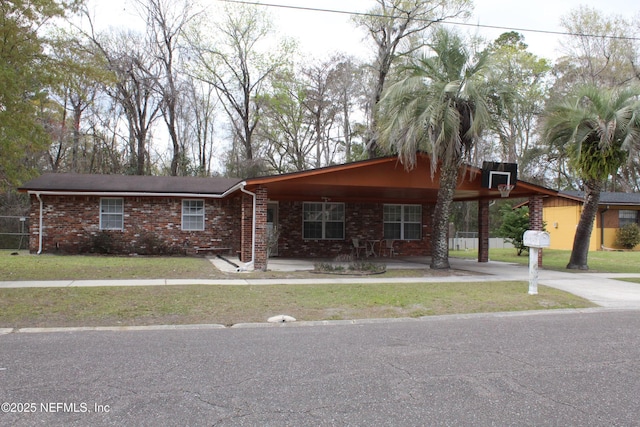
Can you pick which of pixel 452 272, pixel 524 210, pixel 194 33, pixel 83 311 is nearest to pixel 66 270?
pixel 83 311

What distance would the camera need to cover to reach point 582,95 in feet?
54.7

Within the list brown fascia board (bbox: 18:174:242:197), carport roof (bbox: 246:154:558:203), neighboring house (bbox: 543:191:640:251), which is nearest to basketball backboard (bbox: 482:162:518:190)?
carport roof (bbox: 246:154:558:203)

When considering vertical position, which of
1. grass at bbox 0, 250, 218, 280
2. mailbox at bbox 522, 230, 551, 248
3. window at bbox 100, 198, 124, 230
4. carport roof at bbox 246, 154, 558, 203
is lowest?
grass at bbox 0, 250, 218, 280

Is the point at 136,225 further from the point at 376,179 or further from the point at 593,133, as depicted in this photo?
the point at 593,133

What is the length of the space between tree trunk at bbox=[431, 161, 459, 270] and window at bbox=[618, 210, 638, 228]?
18.0 meters

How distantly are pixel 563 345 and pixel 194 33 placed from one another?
32.8 metres

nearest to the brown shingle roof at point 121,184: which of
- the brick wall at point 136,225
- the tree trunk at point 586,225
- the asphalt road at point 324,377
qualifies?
the brick wall at point 136,225

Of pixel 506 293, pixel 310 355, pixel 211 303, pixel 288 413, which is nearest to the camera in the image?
pixel 288 413

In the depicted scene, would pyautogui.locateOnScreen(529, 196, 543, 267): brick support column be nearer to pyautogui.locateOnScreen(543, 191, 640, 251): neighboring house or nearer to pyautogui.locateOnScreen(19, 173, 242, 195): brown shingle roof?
pyautogui.locateOnScreen(543, 191, 640, 251): neighboring house

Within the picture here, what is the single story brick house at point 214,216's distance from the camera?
1925 cm

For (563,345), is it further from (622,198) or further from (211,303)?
(622,198)

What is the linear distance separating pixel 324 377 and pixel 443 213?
37.2ft

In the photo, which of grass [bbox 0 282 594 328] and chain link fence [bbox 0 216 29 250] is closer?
grass [bbox 0 282 594 328]

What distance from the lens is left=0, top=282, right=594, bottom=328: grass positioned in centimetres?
822
